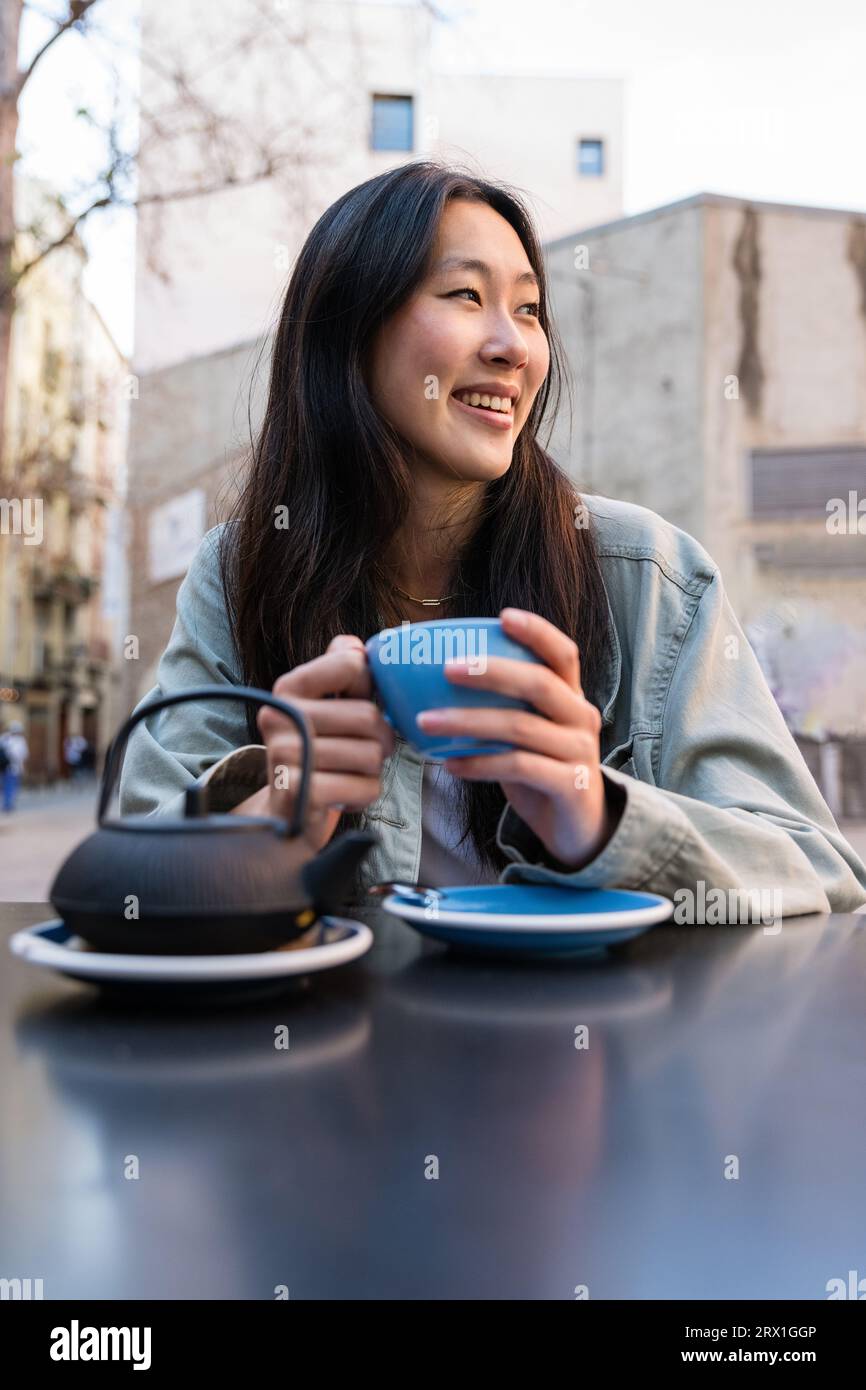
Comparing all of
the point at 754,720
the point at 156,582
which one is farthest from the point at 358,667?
the point at 156,582

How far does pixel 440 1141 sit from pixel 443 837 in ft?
3.26

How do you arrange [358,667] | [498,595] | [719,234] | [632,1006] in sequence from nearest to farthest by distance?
1. [632,1006]
2. [358,667]
3. [498,595]
4. [719,234]

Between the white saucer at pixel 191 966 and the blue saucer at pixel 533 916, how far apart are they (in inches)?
4.5

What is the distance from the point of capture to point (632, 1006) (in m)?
0.64

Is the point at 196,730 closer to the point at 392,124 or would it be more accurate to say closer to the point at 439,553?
the point at 439,553

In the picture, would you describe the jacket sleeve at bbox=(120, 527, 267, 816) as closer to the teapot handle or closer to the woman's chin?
the teapot handle

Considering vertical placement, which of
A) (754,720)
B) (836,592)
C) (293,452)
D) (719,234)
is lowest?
(754,720)

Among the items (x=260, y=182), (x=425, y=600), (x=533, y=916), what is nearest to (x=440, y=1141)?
(x=533, y=916)

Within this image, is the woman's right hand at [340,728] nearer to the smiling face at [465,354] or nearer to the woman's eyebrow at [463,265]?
the smiling face at [465,354]

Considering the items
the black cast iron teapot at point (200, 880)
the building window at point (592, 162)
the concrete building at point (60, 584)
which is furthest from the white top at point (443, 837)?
the building window at point (592, 162)

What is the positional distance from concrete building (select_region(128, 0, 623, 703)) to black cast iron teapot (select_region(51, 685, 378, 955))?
134 cm

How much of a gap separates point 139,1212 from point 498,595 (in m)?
1.15

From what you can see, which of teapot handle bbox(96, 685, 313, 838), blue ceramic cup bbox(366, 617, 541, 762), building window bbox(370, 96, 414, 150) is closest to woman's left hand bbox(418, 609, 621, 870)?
blue ceramic cup bbox(366, 617, 541, 762)
